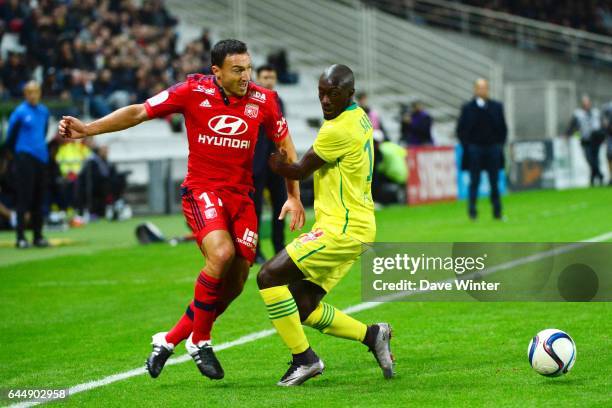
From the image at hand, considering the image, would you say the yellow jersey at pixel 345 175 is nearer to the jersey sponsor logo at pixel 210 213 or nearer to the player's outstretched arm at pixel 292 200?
the player's outstretched arm at pixel 292 200

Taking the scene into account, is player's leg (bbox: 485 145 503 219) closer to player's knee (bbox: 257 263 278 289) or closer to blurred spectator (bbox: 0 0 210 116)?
blurred spectator (bbox: 0 0 210 116)

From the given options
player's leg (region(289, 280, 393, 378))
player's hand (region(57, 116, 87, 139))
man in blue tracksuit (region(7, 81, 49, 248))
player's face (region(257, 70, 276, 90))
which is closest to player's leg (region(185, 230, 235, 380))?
player's leg (region(289, 280, 393, 378))

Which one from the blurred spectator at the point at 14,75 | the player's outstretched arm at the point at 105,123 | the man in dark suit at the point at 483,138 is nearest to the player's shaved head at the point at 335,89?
the player's outstretched arm at the point at 105,123

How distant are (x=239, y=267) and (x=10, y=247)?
1059cm

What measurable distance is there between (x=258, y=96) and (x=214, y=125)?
1.17 feet

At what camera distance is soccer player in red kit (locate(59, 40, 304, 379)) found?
24.2 ft

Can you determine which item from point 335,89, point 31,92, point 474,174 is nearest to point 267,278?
point 335,89

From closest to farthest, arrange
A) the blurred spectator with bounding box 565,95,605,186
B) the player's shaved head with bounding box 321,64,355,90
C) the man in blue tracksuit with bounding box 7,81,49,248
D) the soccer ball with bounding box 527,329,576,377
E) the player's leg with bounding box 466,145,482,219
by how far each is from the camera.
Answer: the soccer ball with bounding box 527,329,576,377
the player's shaved head with bounding box 321,64,355,90
the man in blue tracksuit with bounding box 7,81,49,248
the player's leg with bounding box 466,145,482,219
the blurred spectator with bounding box 565,95,605,186

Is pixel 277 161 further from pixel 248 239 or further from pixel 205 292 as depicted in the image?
pixel 205 292

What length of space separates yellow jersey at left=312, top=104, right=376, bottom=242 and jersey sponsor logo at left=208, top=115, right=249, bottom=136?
673 mm

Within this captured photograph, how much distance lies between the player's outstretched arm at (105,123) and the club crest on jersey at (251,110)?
62cm

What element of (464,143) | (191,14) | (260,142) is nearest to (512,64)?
(191,14)

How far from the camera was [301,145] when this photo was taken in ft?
95.9

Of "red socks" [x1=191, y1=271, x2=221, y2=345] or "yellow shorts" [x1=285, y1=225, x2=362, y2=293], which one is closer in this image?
"yellow shorts" [x1=285, y1=225, x2=362, y2=293]
